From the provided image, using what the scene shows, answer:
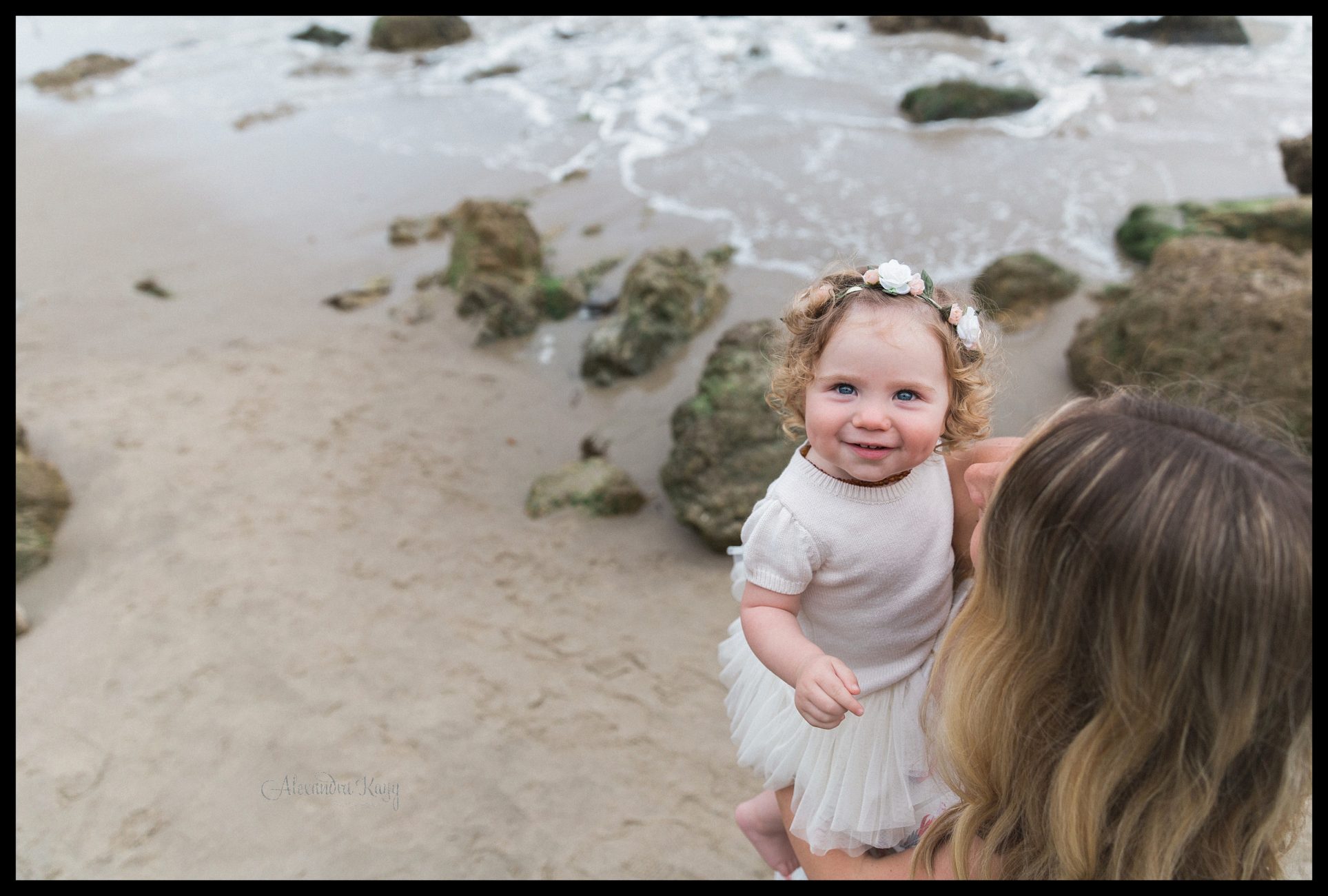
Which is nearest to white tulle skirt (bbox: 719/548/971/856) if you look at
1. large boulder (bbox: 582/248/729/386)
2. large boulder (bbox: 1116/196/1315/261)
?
large boulder (bbox: 582/248/729/386)

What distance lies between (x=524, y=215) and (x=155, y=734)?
4.85 metres

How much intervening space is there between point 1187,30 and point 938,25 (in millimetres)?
3534

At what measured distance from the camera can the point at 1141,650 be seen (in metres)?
1.09

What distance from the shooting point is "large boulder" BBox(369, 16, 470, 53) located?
1494cm

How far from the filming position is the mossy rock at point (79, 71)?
512 inches

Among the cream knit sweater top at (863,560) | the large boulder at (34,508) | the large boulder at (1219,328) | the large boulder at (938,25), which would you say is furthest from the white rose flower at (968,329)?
the large boulder at (938,25)

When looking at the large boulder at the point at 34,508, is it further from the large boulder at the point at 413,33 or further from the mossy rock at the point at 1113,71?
the mossy rock at the point at 1113,71

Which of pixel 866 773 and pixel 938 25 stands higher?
pixel 866 773

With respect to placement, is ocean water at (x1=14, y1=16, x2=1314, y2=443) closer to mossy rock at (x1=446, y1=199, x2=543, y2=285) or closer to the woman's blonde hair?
mossy rock at (x1=446, y1=199, x2=543, y2=285)

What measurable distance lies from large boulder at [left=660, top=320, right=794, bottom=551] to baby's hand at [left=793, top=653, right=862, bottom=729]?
2.92 meters

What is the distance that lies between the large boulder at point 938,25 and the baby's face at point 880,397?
1427 cm

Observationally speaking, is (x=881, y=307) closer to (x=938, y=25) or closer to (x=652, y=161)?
(x=652, y=161)

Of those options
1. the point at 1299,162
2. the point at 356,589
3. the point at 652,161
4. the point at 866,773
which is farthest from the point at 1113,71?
the point at 866,773
